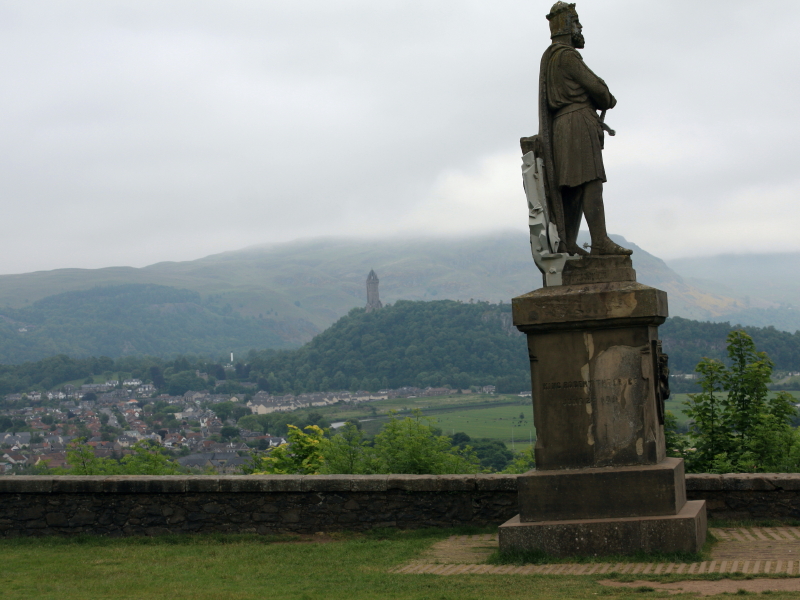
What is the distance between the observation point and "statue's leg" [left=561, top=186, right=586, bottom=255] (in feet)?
28.6

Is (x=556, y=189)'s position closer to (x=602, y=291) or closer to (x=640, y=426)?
(x=602, y=291)

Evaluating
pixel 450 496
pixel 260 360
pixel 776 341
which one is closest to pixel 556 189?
pixel 450 496

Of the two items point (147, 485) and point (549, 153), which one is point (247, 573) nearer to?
point (147, 485)

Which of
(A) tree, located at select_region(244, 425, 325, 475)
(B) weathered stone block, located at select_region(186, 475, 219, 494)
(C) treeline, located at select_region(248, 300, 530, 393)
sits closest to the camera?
(B) weathered stone block, located at select_region(186, 475, 219, 494)

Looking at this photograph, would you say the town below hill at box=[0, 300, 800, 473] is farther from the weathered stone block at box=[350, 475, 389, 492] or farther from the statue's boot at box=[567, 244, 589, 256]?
the statue's boot at box=[567, 244, 589, 256]

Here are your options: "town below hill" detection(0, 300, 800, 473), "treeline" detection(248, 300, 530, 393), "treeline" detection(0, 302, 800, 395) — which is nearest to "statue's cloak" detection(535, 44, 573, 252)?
"town below hill" detection(0, 300, 800, 473)

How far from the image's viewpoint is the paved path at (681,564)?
6902mm

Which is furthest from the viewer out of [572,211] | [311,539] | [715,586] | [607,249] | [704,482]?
[311,539]

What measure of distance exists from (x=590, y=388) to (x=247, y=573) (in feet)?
10.9

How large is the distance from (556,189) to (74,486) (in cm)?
588

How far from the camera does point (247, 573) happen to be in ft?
25.6

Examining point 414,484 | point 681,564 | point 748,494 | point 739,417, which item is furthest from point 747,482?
point 414,484

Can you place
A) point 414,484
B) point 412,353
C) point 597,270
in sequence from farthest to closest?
point 412,353 → point 414,484 → point 597,270

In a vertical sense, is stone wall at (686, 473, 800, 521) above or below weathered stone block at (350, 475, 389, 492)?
below
